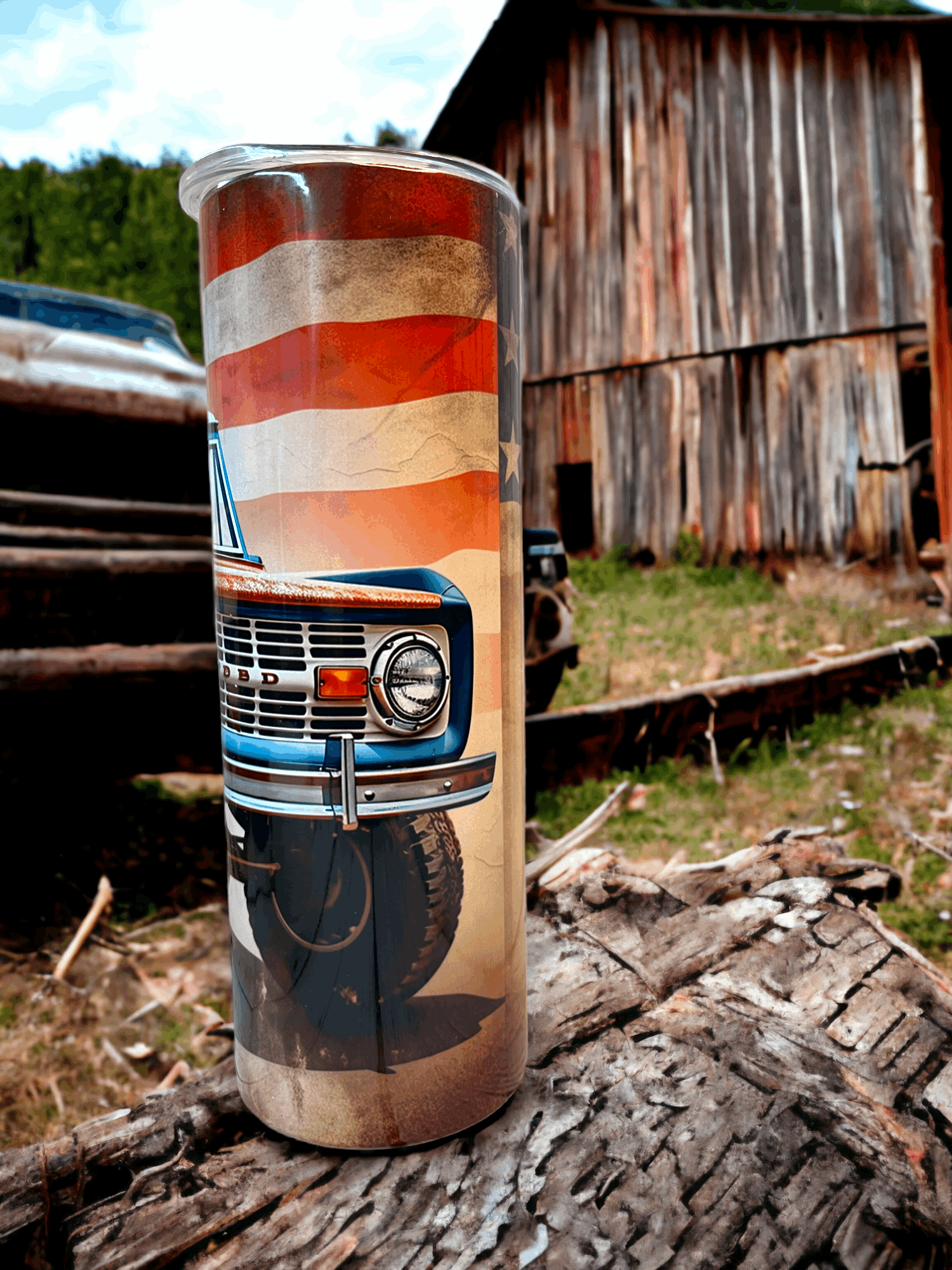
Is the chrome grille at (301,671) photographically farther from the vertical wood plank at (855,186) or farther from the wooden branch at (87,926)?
the vertical wood plank at (855,186)

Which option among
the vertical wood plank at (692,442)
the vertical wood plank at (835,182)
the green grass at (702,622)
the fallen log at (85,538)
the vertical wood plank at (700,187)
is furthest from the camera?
the vertical wood plank at (692,442)

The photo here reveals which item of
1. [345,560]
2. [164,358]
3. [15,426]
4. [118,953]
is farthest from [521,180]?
[345,560]

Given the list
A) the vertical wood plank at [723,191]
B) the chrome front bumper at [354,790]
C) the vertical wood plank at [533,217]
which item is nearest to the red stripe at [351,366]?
the chrome front bumper at [354,790]

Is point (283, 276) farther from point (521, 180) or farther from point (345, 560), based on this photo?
point (521, 180)

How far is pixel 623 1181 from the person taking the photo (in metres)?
1.17

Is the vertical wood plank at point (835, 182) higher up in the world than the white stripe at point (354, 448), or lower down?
higher up

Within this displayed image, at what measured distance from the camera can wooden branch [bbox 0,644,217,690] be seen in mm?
2910

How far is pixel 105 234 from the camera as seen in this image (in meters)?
10.8

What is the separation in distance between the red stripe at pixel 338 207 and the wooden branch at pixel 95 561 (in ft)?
7.13

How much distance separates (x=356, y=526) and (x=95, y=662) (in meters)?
2.24

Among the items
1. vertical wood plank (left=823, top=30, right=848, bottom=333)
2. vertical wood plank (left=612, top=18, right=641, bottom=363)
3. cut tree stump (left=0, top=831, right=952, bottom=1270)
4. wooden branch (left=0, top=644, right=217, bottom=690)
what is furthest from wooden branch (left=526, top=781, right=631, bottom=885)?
vertical wood plank (left=612, top=18, right=641, bottom=363)

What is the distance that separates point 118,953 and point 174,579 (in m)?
1.43

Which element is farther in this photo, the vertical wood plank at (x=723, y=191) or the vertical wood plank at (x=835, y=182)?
the vertical wood plank at (x=723, y=191)

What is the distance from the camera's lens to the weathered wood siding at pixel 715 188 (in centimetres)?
664
